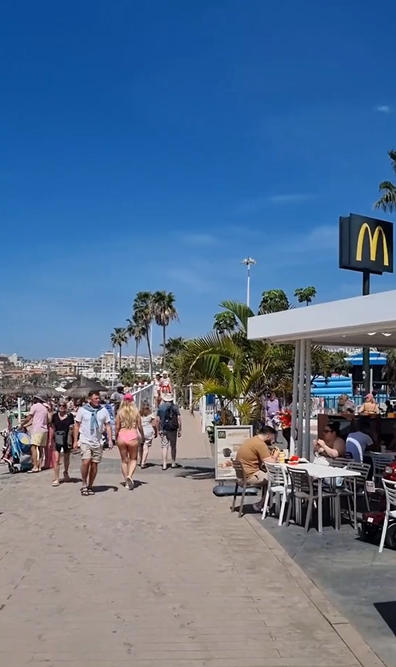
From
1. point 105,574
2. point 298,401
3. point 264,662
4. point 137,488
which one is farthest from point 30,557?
point 298,401

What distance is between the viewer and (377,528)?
7594mm

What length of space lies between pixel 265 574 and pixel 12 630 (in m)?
2.55

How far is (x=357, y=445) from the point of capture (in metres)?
10.3

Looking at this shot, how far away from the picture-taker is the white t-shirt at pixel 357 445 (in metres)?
10.3

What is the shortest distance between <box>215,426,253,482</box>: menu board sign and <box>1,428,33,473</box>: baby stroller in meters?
4.65

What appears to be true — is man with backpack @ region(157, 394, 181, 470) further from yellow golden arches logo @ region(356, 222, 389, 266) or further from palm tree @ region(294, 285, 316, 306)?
palm tree @ region(294, 285, 316, 306)

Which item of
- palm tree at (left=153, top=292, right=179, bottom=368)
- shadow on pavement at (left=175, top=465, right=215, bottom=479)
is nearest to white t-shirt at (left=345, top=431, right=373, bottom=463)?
shadow on pavement at (left=175, top=465, right=215, bottom=479)

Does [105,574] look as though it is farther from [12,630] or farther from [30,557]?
[12,630]

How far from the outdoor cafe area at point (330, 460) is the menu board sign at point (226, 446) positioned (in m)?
0.93

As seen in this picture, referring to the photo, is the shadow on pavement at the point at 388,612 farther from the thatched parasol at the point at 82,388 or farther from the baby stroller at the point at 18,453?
the thatched parasol at the point at 82,388

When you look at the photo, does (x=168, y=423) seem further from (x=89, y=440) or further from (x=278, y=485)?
(x=278, y=485)

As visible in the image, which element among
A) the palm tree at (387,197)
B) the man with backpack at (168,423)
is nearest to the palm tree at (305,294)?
the palm tree at (387,197)

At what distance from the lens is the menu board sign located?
1138cm

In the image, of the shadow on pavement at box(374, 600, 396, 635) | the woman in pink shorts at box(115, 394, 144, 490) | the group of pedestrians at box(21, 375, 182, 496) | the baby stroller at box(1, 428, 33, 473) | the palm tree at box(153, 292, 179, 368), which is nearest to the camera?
the shadow on pavement at box(374, 600, 396, 635)
